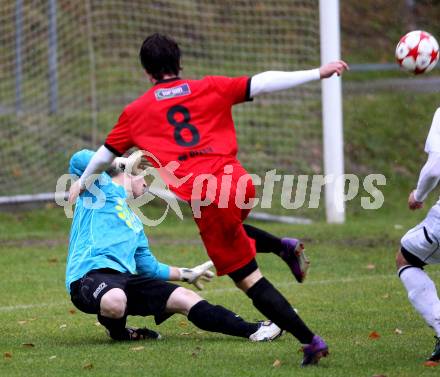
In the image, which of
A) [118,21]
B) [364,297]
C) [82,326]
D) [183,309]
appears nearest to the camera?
[183,309]

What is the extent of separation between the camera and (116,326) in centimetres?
682

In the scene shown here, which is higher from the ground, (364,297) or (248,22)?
(248,22)

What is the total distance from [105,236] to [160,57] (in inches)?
60.6

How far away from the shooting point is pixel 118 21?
14750 millimetres

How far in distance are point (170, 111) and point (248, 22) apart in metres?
9.52

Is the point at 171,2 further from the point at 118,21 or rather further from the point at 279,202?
the point at 279,202

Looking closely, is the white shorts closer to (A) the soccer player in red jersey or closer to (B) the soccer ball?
(A) the soccer player in red jersey

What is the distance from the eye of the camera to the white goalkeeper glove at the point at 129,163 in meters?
6.91

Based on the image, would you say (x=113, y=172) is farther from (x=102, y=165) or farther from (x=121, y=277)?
(x=102, y=165)

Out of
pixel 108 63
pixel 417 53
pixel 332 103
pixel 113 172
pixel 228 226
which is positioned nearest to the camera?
pixel 228 226

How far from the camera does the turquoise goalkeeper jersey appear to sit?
6.83 metres

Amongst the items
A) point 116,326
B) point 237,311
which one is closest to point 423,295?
point 116,326

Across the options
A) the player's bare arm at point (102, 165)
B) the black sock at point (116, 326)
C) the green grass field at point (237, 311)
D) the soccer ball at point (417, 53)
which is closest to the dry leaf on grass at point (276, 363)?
the green grass field at point (237, 311)

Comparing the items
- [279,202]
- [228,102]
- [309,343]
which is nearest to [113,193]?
[228,102]
